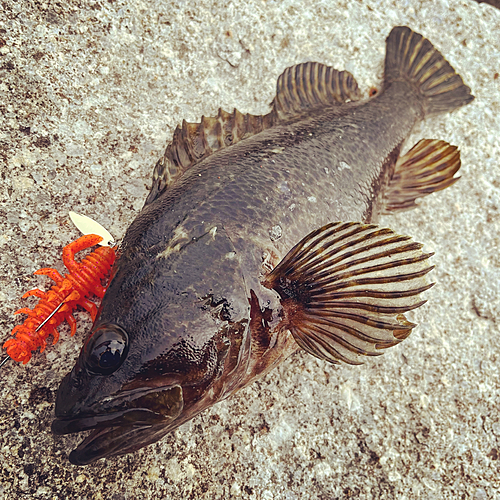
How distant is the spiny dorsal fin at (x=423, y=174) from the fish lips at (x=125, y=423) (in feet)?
6.09

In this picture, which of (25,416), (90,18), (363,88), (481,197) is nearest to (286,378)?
(25,416)

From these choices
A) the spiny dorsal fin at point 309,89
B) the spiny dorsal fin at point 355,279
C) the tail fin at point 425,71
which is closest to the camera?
the spiny dorsal fin at point 355,279

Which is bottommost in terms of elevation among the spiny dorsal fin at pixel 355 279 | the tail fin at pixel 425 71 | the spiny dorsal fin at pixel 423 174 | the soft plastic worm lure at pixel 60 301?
the spiny dorsal fin at pixel 355 279

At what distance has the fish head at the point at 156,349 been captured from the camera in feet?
4.83

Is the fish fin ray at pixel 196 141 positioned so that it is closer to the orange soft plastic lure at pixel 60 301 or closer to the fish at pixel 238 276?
the fish at pixel 238 276

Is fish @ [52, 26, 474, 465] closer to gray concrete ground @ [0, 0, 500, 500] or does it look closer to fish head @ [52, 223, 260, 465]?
fish head @ [52, 223, 260, 465]

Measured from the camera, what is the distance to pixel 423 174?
8.96 ft

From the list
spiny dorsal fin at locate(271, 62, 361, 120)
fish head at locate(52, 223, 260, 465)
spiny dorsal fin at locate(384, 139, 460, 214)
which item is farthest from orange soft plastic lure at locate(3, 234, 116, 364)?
spiny dorsal fin at locate(384, 139, 460, 214)

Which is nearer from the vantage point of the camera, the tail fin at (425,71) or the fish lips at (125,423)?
the fish lips at (125,423)

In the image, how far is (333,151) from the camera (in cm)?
221

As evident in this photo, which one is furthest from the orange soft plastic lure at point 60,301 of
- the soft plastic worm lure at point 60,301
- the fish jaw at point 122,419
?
the fish jaw at point 122,419

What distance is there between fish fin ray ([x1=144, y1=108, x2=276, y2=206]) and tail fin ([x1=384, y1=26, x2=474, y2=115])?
1451mm

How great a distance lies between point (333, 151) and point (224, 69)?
4.05 feet

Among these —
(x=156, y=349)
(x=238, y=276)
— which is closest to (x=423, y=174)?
(x=238, y=276)
